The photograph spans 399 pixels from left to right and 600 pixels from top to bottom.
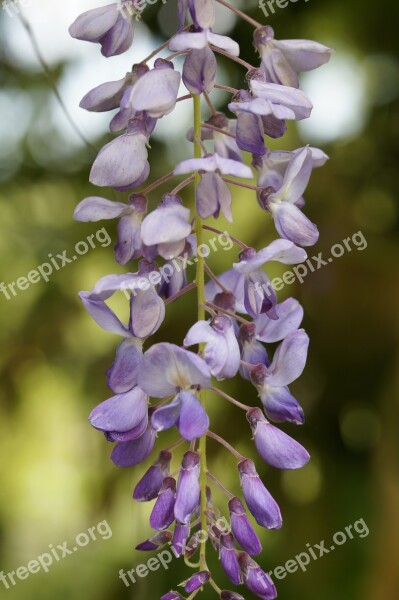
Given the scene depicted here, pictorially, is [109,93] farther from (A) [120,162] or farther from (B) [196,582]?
(B) [196,582]

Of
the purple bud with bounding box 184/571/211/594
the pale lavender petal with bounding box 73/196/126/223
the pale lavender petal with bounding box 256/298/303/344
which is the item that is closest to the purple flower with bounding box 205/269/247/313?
the pale lavender petal with bounding box 256/298/303/344

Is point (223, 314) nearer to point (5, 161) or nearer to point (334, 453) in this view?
point (334, 453)

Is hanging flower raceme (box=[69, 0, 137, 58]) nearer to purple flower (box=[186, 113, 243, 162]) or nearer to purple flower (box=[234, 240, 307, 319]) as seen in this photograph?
purple flower (box=[186, 113, 243, 162])

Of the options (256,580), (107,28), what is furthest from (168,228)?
(256,580)

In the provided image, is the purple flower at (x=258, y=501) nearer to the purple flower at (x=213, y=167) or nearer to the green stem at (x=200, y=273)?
the green stem at (x=200, y=273)

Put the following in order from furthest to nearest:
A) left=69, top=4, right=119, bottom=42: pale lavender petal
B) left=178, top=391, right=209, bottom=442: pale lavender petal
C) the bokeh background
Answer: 1. the bokeh background
2. left=69, top=4, right=119, bottom=42: pale lavender petal
3. left=178, top=391, right=209, bottom=442: pale lavender petal

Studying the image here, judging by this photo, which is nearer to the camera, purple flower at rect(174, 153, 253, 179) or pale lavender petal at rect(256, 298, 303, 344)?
purple flower at rect(174, 153, 253, 179)

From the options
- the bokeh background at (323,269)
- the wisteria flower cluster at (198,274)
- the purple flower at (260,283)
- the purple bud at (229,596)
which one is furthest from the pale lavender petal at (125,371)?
the bokeh background at (323,269)
